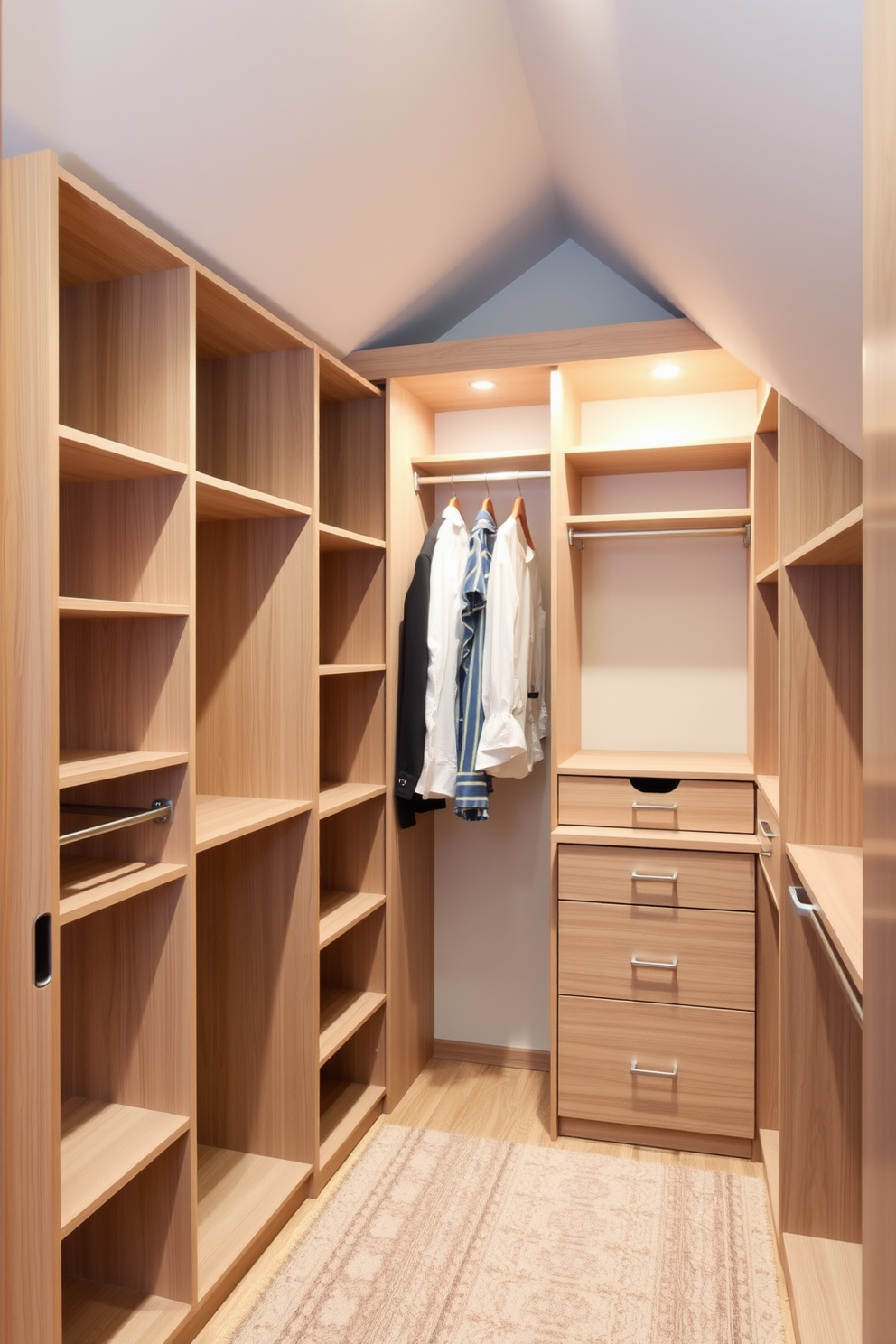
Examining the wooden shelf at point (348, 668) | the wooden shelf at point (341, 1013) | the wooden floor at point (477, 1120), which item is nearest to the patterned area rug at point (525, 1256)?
the wooden floor at point (477, 1120)

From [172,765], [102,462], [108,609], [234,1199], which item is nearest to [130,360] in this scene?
[102,462]

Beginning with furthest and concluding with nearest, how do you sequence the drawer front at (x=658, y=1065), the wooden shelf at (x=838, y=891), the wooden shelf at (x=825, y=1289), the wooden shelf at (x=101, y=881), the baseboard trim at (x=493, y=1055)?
the baseboard trim at (x=493, y=1055), the drawer front at (x=658, y=1065), the wooden shelf at (x=825, y=1289), the wooden shelf at (x=101, y=881), the wooden shelf at (x=838, y=891)

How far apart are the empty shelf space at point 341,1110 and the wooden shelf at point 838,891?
1424 mm

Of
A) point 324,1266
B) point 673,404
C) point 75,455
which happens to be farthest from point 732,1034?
point 75,455

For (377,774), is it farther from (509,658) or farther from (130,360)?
(130,360)

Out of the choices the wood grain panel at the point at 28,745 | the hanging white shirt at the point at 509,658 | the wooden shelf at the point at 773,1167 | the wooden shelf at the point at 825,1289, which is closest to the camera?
the wood grain panel at the point at 28,745

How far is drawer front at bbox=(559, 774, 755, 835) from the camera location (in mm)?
2543

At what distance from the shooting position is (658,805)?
258 centimetres

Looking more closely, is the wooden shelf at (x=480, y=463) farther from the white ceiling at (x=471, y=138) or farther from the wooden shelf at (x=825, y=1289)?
the wooden shelf at (x=825, y=1289)

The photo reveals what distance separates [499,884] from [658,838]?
76 cm

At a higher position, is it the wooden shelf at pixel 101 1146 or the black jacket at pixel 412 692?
the black jacket at pixel 412 692

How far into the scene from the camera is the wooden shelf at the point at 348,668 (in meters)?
2.35

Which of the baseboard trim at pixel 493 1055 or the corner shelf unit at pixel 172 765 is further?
the baseboard trim at pixel 493 1055

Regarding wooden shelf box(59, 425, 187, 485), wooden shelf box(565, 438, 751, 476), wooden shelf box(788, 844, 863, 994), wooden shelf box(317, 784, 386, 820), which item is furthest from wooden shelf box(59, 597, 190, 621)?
wooden shelf box(565, 438, 751, 476)
